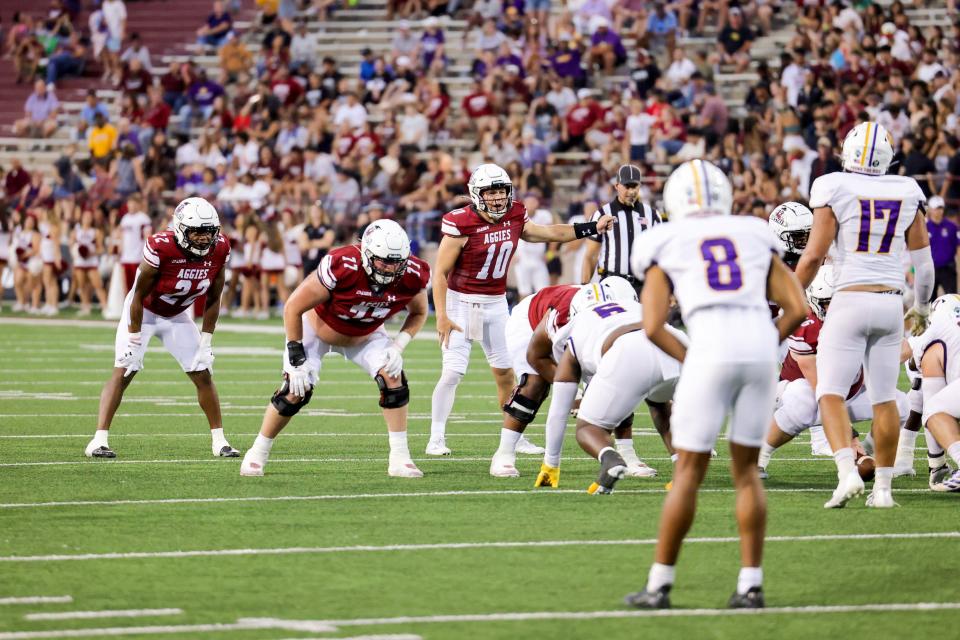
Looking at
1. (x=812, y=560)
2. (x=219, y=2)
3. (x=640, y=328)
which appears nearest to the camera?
(x=812, y=560)

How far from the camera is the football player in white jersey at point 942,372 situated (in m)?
7.79

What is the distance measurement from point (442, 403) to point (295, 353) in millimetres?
1826

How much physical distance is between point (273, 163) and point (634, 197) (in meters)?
13.9

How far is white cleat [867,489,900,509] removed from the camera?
7375 millimetres

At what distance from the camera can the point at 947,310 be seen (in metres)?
8.10

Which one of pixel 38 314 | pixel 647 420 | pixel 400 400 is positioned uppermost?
pixel 400 400

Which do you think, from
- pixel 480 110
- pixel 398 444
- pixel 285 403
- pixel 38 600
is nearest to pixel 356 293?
pixel 285 403

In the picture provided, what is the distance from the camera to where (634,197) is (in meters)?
11.0

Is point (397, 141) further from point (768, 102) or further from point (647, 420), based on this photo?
point (647, 420)

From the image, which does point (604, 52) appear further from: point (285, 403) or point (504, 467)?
point (285, 403)

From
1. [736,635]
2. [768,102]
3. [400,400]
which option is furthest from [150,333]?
[768,102]

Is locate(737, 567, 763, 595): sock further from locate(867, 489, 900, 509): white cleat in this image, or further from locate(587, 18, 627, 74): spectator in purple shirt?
locate(587, 18, 627, 74): spectator in purple shirt

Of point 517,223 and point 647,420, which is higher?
point 517,223

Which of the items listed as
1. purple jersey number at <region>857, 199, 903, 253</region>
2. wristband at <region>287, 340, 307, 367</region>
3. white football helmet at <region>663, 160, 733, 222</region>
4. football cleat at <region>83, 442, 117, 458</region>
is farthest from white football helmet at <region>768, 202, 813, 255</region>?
football cleat at <region>83, 442, 117, 458</region>
